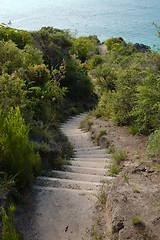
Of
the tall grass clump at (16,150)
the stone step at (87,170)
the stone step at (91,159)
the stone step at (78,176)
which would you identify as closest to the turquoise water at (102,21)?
the stone step at (91,159)

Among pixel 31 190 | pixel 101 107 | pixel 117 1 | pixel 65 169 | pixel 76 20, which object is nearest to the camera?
pixel 31 190

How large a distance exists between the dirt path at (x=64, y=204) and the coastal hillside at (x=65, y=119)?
287mm

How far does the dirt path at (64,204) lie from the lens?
17.7 ft

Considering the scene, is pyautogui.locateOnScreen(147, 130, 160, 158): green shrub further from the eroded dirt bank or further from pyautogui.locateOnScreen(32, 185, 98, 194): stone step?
pyautogui.locateOnScreen(32, 185, 98, 194): stone step

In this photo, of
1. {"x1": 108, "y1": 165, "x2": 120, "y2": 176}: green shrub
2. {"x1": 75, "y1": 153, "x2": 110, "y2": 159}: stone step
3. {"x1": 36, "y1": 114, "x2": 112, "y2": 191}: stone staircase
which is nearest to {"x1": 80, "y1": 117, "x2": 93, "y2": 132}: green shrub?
{"x1": 36, "y1": 114, "x2": 112, "y2": 191}: stone staircase

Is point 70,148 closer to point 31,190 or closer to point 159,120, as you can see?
point 159,120

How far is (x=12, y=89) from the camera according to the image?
27.5 ft

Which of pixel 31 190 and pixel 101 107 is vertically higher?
pixel 31 190

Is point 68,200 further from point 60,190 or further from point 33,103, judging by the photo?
point 33,103

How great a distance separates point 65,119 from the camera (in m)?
16.2

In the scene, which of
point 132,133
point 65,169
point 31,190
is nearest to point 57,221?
point 31,190

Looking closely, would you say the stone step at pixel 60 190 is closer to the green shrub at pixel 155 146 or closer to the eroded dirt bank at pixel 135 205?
A: the eroded dirt bank at pixel 135 205

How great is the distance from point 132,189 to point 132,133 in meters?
5.03

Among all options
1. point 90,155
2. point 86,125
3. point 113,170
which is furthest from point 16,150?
point 86,125
